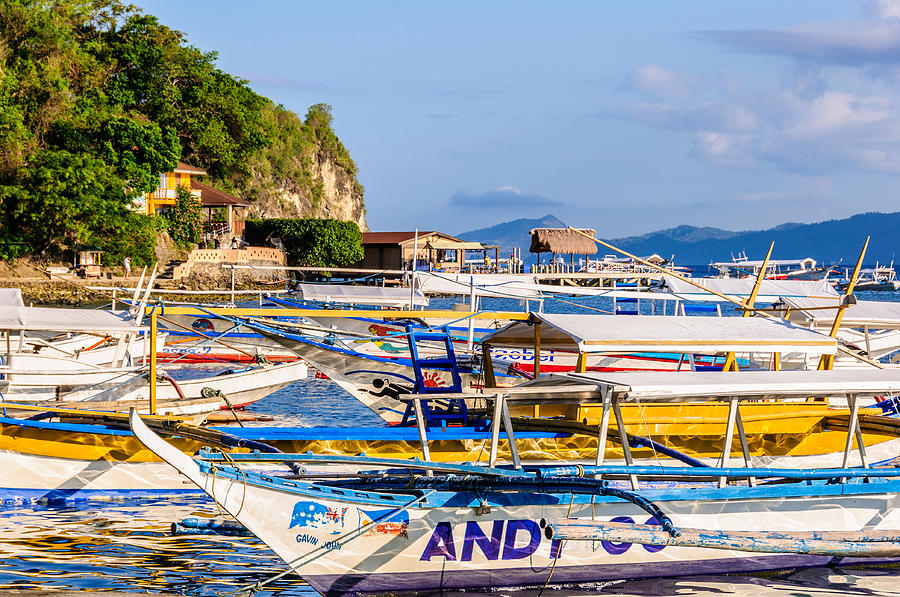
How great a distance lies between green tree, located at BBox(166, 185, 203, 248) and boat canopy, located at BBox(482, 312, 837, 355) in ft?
209

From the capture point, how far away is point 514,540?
926 centimetres

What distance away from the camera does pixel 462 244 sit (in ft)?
263

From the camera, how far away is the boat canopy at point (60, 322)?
51.5 feet

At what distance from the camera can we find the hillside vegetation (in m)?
57.9

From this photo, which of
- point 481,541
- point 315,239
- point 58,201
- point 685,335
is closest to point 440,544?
point 481,541

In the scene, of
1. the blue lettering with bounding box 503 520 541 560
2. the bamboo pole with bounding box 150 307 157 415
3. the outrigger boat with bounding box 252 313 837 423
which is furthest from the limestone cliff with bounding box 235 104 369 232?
the blue lettering with bounding box 503 520 541 560

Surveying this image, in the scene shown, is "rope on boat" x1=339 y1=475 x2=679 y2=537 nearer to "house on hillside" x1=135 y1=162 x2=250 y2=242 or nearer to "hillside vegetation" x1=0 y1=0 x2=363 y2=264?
"hillside vegetation" x1=0 y1=0 x2=363 y2=264

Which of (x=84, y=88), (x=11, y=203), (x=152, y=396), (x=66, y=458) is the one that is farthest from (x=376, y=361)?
(x=84, y=88)

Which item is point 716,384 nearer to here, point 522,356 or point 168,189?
point 522,356

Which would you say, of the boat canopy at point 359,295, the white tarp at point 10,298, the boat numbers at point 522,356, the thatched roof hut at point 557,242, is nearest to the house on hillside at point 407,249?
the thatched roof hut at point 557,242

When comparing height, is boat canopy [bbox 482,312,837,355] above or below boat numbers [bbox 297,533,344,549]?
above

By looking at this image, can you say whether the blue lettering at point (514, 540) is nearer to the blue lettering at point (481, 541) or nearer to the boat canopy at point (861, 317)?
the blue lettering at point (481, 541)

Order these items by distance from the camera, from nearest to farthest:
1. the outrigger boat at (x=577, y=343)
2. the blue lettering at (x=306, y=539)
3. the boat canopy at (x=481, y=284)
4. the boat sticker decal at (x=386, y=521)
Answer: the blue lettering at (x=306, y=539), the boat sticker decal at (x=386, y=521), the outrigger boat at (x=577, y=343), the boat canopy at (x=481, y=284)

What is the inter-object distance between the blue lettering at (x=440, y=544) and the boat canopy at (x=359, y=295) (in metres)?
26.0
